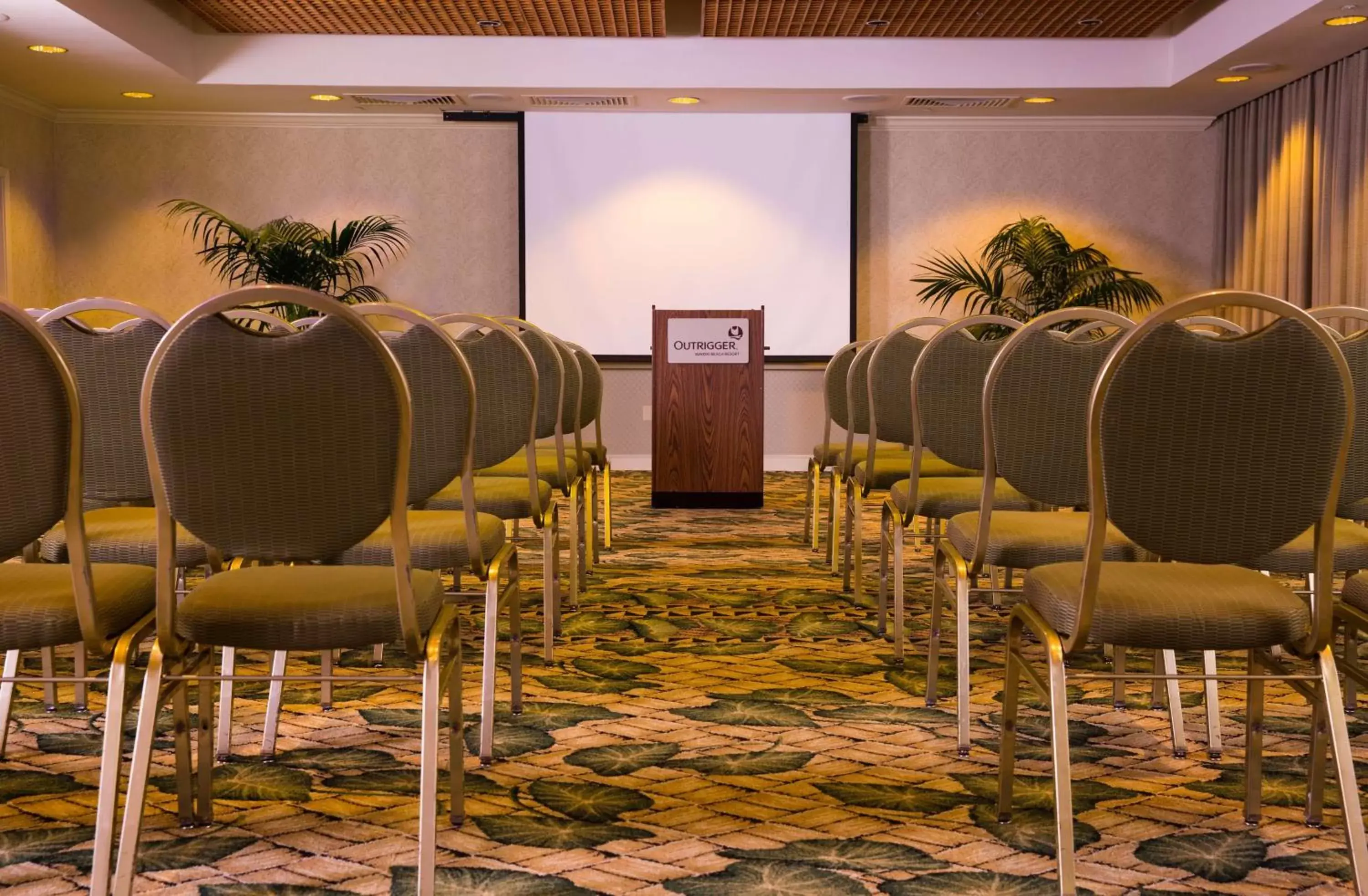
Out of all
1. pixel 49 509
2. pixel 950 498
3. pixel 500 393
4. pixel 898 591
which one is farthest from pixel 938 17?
pixel 49 509

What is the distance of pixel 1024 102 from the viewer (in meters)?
8.48

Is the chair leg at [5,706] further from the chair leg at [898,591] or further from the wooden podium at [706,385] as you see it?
the wooden podium at [706,385]

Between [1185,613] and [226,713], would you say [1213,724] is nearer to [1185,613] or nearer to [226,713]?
[1185,613]

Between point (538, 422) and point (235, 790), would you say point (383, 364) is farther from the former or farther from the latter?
point (538, 422)

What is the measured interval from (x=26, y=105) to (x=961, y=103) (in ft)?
21.3

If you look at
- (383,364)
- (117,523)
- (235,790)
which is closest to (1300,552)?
(383,364)

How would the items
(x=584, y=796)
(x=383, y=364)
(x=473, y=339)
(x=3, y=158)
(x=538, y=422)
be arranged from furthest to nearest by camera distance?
1. (x=3, y=158)
2. (x=538, y=422)
3. (x=473, y=339)
4. (x=584, y=796)
5. (x=383, y=364)

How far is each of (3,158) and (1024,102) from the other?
700cm

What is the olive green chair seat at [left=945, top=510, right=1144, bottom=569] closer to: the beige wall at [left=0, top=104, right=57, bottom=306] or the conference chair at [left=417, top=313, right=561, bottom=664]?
the conference chair at [left=417, top=313, right=561, bottom=664]

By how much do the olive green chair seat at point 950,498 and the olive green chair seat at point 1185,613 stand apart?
111cm

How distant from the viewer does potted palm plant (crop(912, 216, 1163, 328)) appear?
28.1ft

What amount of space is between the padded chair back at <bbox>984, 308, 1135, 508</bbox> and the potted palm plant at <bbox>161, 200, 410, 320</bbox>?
6.46m

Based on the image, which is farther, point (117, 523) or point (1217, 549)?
point (117, 523)

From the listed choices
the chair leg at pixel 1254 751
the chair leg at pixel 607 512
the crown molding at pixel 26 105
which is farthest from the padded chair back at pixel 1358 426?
the crown molding at pixel 26 105
